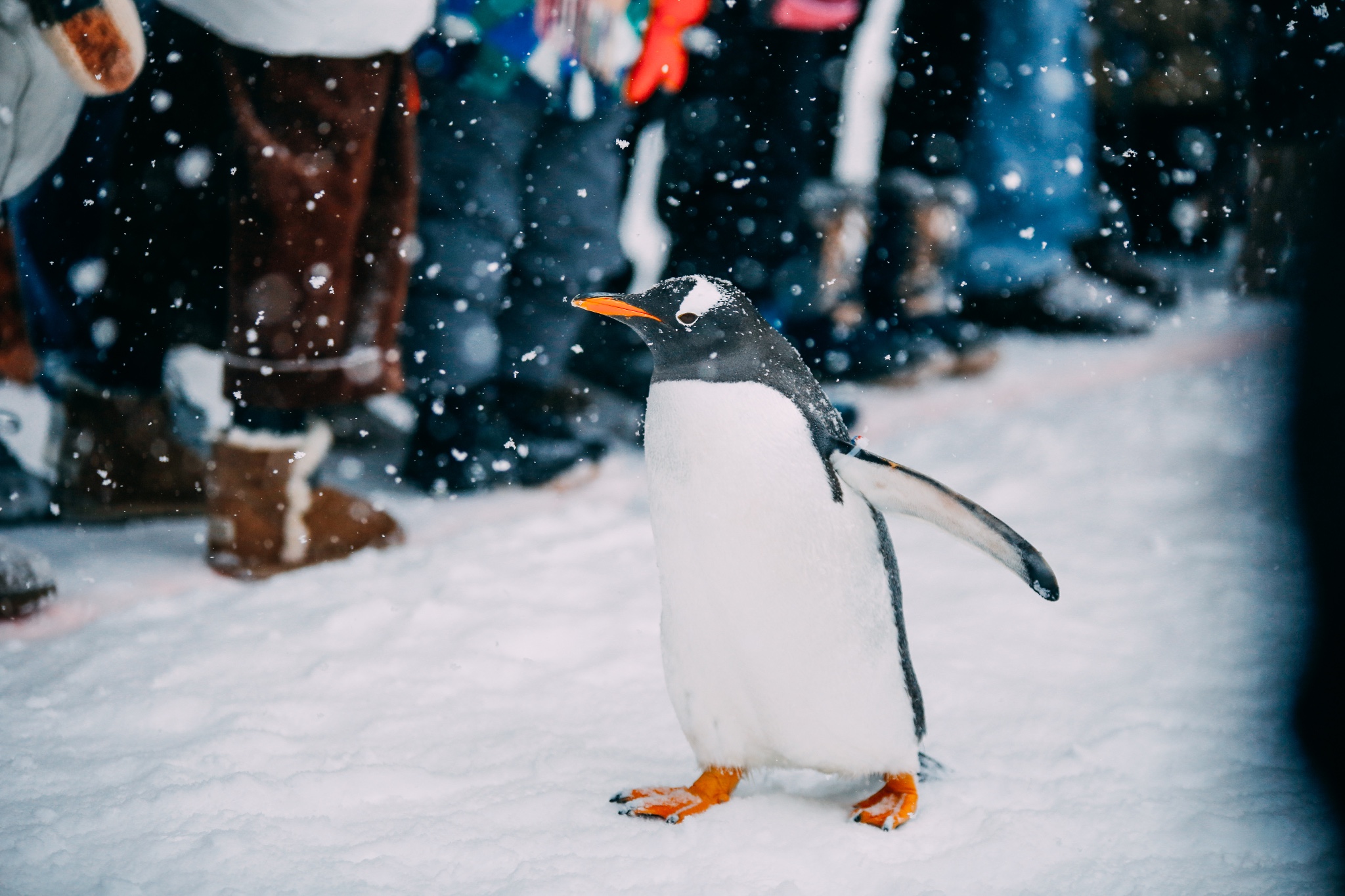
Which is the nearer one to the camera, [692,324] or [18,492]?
[692,324]

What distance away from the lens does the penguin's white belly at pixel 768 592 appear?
31.4 inches

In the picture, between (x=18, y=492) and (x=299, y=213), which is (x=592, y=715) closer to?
(x=299, y=213)

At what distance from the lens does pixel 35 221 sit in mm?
1517

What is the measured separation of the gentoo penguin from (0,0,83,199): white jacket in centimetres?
93

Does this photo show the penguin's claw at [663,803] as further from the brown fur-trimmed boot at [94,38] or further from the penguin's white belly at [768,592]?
the brown fur-trimmed boot at [94,38]

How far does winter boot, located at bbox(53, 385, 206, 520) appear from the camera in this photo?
160cm

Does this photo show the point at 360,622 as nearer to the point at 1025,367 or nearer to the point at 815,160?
the point at 815,160

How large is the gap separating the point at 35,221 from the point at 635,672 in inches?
49.7

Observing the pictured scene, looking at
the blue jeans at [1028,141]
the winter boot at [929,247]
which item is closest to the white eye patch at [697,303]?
the winter boot at [929,247]

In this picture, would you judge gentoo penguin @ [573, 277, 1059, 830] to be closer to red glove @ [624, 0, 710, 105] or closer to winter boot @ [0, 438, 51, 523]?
red glove @ [624, 0, 710, 105]

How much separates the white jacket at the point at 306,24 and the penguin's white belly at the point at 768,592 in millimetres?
907

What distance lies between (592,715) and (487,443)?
93 centimetres

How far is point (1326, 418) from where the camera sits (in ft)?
1.41

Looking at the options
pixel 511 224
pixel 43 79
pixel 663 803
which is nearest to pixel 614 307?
pixel 663 803
